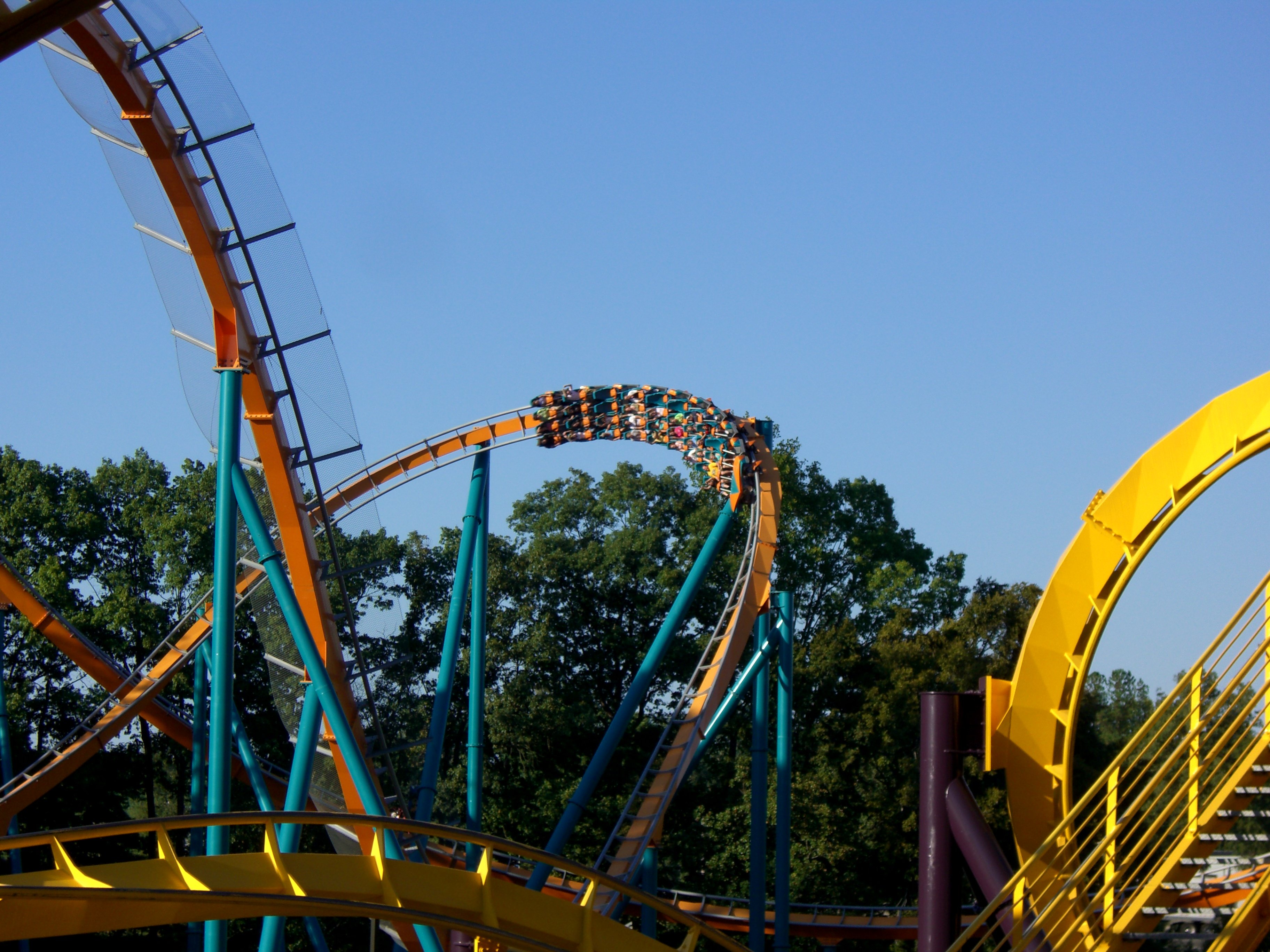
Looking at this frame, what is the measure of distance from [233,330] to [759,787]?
726 centimetres

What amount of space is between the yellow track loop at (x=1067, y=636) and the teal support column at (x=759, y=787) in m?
5.19

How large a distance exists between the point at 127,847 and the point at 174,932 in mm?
2555

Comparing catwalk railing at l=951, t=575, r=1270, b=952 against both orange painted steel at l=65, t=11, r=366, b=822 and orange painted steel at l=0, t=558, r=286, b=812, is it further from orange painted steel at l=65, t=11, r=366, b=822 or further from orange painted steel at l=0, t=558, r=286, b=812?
orange painted steel at l=0, t=558, r=286, b=812

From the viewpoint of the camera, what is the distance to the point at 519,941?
6.53 metres

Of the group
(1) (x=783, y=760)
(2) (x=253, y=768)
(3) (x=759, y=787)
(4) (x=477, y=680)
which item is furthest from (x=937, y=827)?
(2) (x=253, y=768)

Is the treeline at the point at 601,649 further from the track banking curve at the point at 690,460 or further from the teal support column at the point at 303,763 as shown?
the teal support column at the point at 303,763

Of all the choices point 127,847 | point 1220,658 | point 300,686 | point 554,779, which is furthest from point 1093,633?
point 127,847

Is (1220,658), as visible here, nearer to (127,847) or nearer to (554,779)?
(554,779)

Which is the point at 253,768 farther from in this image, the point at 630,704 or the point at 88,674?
the point at 630,704

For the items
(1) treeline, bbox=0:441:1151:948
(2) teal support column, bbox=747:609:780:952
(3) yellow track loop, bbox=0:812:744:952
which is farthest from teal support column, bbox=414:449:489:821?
(1) treeline, bbox=0:441:1151:948

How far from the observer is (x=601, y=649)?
26766mm

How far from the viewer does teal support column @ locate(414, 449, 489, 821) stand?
472 inches

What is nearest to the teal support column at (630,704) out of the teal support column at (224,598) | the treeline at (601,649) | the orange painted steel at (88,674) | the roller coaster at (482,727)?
the roller coaster at (482,727)

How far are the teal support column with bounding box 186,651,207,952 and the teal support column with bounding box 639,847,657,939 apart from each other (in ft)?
16.0
